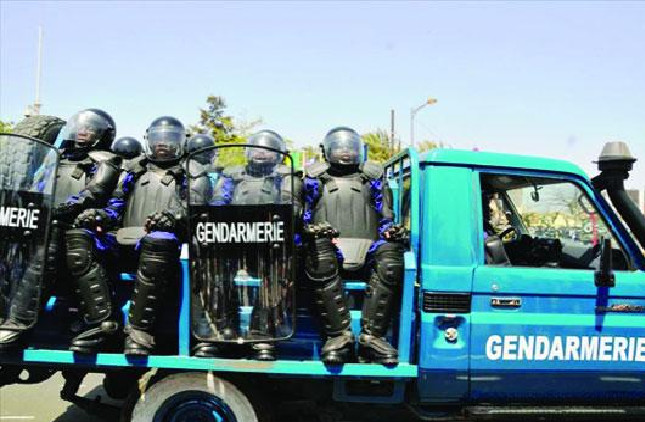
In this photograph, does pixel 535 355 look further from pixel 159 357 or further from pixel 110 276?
pixel 110 276

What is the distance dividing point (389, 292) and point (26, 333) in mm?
2316

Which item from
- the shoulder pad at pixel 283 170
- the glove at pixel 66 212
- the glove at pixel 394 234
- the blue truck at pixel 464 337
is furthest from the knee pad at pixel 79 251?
the glove at pixel 394 234

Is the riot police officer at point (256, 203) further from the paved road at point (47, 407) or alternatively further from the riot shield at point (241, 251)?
the paved road at point (47, 407)

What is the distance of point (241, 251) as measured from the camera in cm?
366

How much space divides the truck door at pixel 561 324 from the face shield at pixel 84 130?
2.92 metres

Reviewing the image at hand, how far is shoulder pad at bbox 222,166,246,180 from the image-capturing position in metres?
3.78

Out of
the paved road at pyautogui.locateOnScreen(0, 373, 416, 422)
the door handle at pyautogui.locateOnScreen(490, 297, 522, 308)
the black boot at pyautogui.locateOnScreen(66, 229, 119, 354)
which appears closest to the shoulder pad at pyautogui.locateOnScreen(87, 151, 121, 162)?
the black boot at pyautogui.locateOnScreen(66, 229, 119, 354)

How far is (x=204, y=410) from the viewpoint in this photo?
152 inches

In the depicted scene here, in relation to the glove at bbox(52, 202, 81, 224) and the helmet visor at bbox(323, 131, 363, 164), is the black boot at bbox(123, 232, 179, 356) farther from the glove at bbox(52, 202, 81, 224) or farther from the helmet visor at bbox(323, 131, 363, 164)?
the helmet visor at bbox(323, 131, 363, 164)

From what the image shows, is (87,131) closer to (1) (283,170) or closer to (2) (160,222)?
(2) (160,222)

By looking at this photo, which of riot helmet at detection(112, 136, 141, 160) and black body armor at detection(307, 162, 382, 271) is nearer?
black body armor at detection(307, 162, 382, 271)

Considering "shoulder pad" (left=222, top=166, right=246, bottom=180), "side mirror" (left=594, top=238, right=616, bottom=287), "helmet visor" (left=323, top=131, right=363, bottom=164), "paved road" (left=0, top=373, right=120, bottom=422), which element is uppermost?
"helmet visor" (left=323, top=131, right=363, bottom=164)

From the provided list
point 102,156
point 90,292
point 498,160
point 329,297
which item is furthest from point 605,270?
point 102,156

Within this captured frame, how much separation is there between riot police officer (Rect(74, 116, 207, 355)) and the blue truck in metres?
0.14
